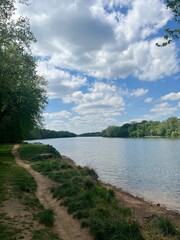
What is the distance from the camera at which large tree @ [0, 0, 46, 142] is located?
779 inches

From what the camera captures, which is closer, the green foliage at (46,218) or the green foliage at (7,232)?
the green foliage at (7,232)

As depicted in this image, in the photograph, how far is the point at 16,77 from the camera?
2472 cm

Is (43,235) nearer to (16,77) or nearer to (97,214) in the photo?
(97,214)

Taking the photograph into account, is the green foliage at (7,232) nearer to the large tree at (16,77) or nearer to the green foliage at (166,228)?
the green foliage at (166,228)

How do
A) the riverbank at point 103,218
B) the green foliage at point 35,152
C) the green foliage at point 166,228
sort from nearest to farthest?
1. the riverbank at point 103,218
2. the green foliage at point 166,228
3. the green foliage at point 35,152

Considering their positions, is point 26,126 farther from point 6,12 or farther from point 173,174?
point 6,12

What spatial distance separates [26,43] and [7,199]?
13.5m

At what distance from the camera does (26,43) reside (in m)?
22.7

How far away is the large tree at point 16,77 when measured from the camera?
1978cm

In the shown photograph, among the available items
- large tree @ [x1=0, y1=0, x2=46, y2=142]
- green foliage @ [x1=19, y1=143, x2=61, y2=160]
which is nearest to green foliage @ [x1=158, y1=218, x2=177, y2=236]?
large tree @ [x1=0, y1=0, x2=46, y2=142]

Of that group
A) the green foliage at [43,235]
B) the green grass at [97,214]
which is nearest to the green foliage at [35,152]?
the green grass at [97,214]

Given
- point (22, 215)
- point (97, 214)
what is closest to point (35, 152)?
point (22, 215)

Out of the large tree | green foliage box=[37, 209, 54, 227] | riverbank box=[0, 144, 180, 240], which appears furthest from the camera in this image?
the large tree

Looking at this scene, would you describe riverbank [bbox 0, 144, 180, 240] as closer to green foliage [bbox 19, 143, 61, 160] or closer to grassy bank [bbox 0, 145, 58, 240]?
grassy bank [bbox 0, 145, 58, 240]
